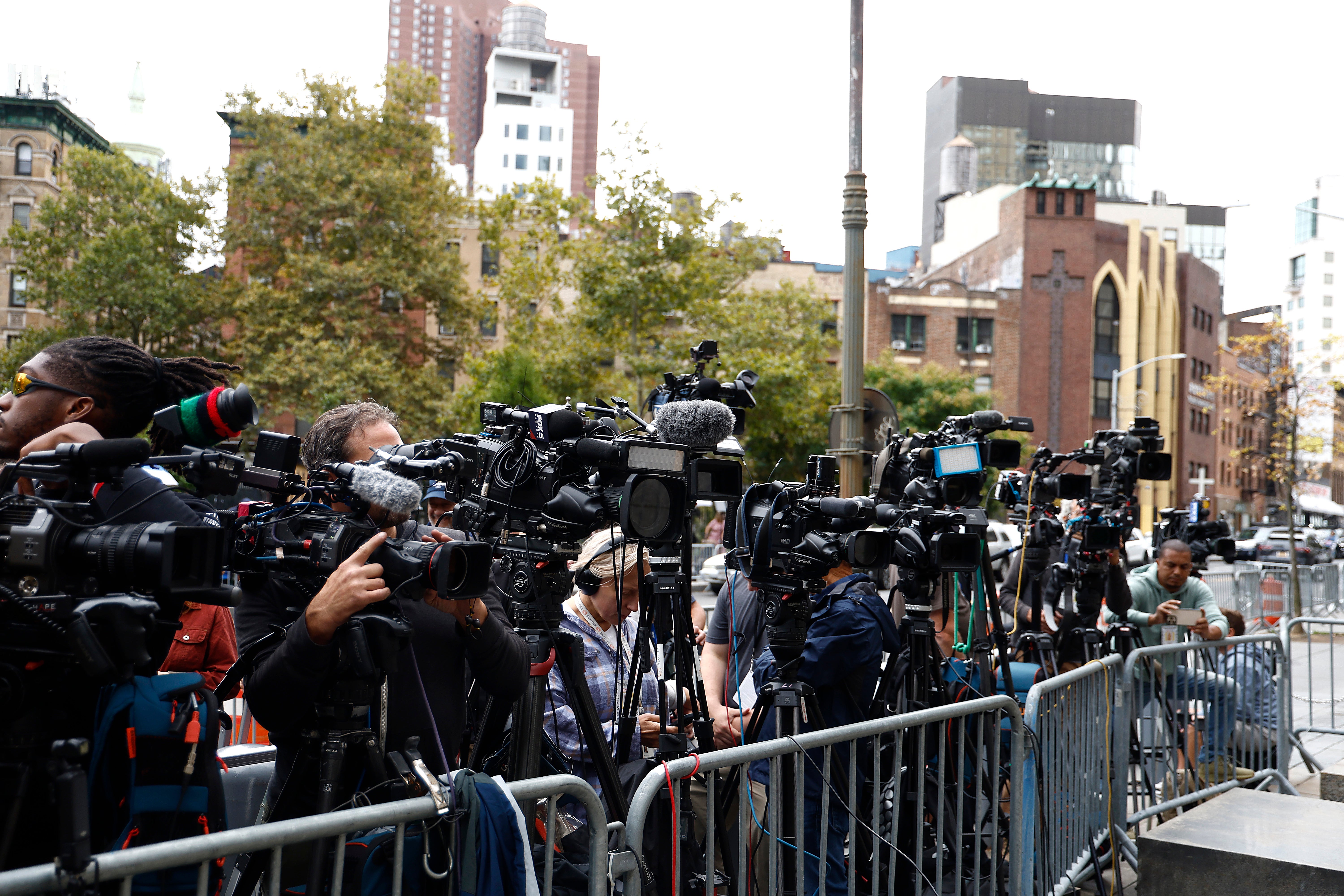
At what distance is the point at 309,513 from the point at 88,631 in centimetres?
81

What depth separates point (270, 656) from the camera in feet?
8.57

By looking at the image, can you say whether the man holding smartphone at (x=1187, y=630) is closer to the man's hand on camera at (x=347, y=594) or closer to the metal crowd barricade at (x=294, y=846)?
the metal crowd barricade at (x=294, y=846)

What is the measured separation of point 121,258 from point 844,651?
29657 millimetres

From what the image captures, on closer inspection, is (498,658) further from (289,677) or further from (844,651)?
(844,651)

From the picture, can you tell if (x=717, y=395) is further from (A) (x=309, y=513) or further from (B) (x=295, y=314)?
(B) (x=295, y=314)

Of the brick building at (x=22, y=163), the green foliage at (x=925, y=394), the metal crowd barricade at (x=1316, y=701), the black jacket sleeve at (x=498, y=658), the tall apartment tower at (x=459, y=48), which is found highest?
the tall apartment tower at (x=459, y=48)

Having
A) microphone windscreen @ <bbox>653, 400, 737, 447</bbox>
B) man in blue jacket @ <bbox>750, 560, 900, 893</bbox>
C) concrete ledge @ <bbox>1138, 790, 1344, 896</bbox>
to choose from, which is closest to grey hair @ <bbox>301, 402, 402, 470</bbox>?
microphone windscreen @ <bbox>653, 400, 737, 447</bbox>

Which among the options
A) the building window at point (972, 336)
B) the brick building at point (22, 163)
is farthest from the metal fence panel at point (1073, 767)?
the brick building at point (22, 163)

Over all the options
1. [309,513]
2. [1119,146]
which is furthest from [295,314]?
[1119,146]

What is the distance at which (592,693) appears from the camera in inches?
160

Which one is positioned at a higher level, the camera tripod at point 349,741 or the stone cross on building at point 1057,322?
the stone cross on building at point 1057,322

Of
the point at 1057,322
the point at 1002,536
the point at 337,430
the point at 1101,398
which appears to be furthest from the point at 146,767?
the point at 1101,398

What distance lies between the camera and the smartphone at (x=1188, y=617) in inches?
268

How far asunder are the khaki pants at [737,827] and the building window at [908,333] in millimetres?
47231
